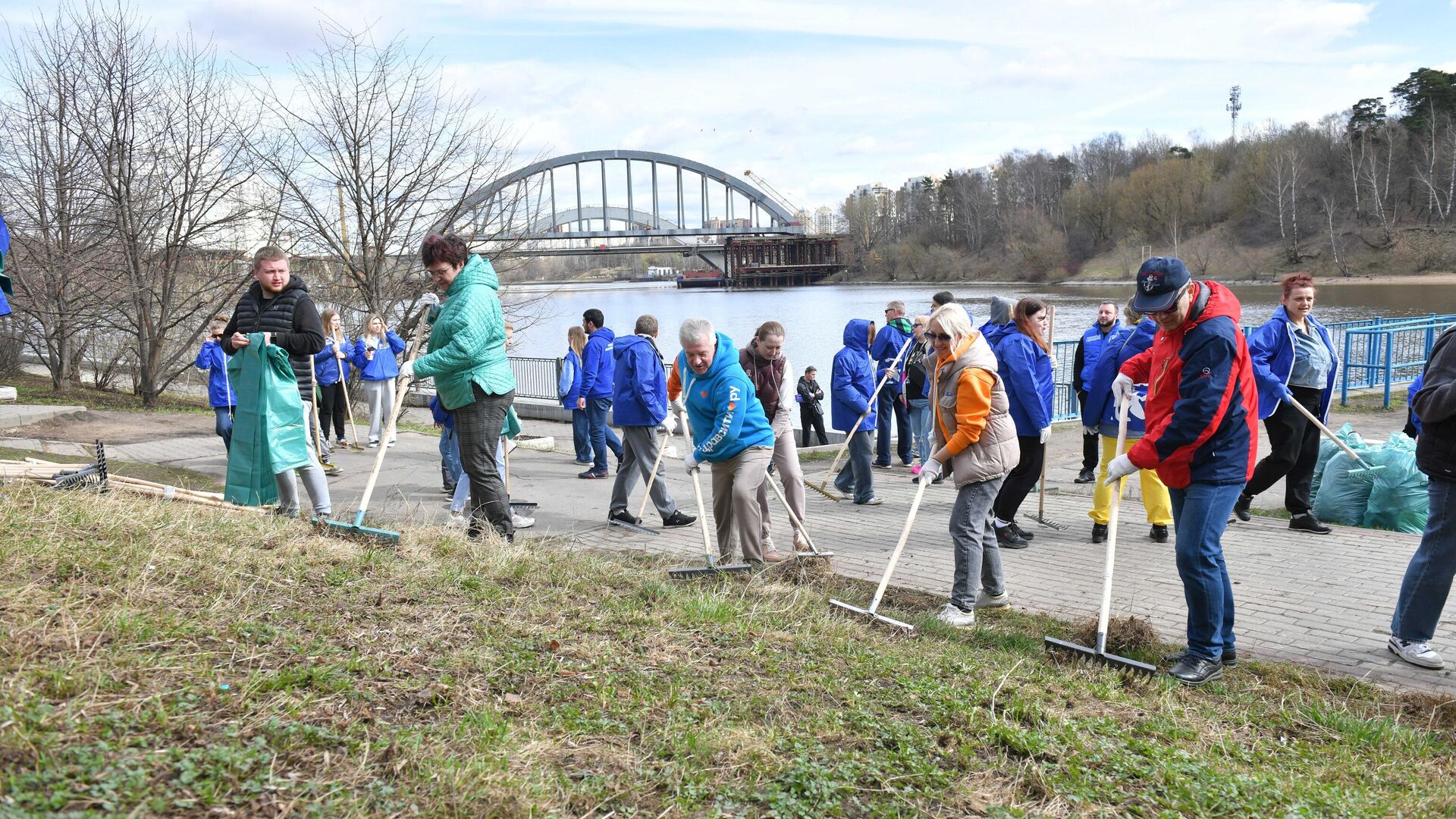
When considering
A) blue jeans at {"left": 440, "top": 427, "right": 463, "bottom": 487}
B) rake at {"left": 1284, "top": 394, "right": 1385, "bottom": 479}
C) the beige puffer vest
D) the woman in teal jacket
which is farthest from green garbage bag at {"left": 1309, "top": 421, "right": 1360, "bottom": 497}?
blue jeans at {"left": 440, "top": 427, "right": 463, "bottom": 487}

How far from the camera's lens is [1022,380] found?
7047 millimetres

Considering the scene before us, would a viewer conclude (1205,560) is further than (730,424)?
No

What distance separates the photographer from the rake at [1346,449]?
726 cm

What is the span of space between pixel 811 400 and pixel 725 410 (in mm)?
6995

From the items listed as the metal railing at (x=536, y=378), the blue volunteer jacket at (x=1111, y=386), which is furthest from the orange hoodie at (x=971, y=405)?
the metal railing at (x=536, y=378)

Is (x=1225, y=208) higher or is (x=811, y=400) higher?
(x=1225, y=208)

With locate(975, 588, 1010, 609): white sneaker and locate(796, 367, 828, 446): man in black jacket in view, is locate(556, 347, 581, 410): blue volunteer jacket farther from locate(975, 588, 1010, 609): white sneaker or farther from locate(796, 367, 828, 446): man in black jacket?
locate(975, 588, 1010, 609): white sneaker

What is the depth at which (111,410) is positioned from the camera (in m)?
16.1

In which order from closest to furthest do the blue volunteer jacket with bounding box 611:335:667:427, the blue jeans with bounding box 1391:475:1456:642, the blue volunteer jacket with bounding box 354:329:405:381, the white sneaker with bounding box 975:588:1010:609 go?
the blue jeans with bounding box 1391:475:1456:642 < the white sneaker with bounding box 975:588:1010:609 < the blue volunteer jacket with bounding box 611:335:667:427 < the blue volunteer jacket with bounding box 354:329:405:381

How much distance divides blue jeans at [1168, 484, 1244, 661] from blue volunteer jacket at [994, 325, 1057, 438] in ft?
8.46

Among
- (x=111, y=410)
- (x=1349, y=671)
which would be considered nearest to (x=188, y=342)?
(x=111, y=410)

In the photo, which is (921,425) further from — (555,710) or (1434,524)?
(555,710)

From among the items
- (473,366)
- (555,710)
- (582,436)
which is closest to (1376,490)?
(473,366)

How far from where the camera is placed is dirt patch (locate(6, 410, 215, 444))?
12478 millimetres
